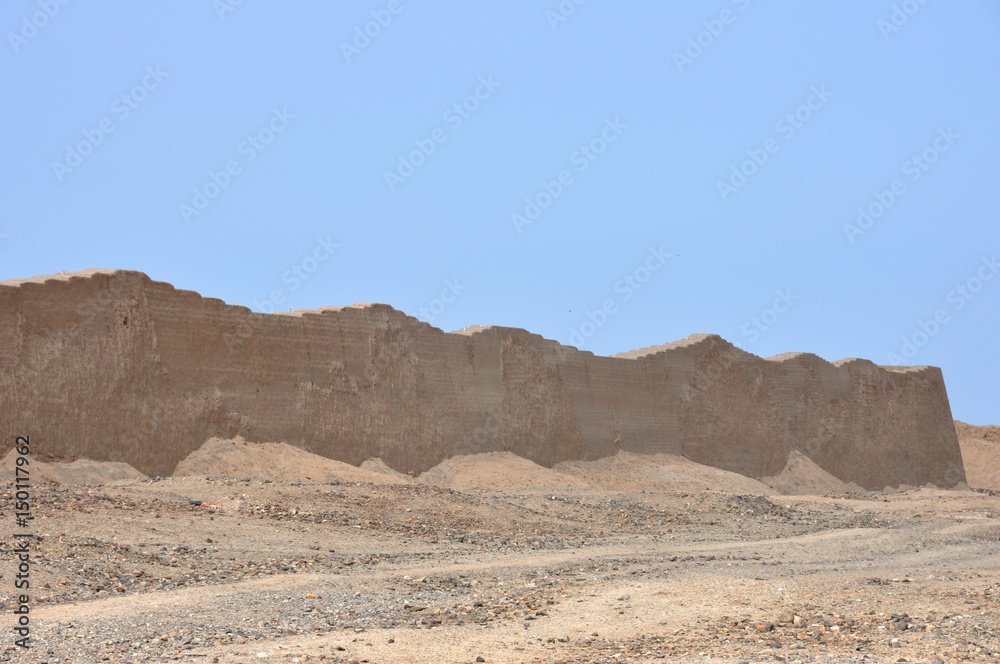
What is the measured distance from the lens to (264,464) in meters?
18.0

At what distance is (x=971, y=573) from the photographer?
10836 mm

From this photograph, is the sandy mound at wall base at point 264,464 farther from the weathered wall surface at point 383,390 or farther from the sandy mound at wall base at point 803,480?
the sandy mound at wall base at point 803,480

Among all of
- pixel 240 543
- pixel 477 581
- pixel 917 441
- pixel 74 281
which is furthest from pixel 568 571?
pixel 917 441

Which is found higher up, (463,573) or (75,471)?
(75,471)

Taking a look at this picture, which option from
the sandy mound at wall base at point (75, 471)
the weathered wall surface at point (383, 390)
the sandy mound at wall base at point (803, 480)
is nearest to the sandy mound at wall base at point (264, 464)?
the weathered wall surface at point (383, 390)

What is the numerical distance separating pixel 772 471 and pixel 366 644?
2376 cm

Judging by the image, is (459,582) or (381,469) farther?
(381,469)

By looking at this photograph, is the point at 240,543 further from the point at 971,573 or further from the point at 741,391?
the point at 741,391

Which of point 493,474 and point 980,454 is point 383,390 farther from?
point 980,454

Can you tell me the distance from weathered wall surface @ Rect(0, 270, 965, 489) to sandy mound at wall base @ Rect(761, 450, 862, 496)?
0.34 meters

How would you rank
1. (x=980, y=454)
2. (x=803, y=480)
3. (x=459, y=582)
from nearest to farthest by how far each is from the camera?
(x=459, y=582) → (x=803, y=480) → (x=980, y=454)

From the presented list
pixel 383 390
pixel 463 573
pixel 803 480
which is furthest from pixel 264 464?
pixel 803 480

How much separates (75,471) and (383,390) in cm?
652

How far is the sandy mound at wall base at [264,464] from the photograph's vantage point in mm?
17547
